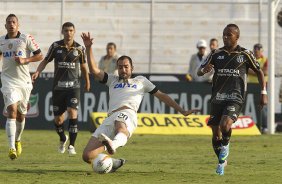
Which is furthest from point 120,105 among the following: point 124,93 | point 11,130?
point 11,130

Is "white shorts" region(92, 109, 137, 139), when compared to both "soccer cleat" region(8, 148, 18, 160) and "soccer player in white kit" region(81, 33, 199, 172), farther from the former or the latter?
"soccer cleat" region(8, 148, 18, 160)

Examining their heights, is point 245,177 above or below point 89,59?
below

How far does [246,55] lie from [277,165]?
2.20 m

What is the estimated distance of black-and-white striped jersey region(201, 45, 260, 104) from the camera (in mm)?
14656

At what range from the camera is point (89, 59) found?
1387 centimetres

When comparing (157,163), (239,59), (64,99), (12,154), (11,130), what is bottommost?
(157,163)

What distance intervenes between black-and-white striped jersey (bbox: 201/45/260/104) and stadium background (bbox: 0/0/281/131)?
1445cm

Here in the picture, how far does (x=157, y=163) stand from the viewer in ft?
53.0

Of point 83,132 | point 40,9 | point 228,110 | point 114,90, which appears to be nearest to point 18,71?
point 114,90

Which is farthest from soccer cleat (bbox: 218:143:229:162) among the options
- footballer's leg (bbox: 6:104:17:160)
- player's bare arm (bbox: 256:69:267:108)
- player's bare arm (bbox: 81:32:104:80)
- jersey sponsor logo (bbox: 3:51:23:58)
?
jersey sponsor logo (bbox: 3:51:23:58)

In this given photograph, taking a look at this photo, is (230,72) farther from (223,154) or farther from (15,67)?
(15,67)

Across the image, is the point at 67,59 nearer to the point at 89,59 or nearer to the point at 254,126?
the point at 89,59

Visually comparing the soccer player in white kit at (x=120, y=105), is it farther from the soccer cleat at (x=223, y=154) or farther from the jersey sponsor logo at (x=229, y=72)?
the jersey sponsor logo at (x=229, y=72)

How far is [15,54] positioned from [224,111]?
15.5ft
